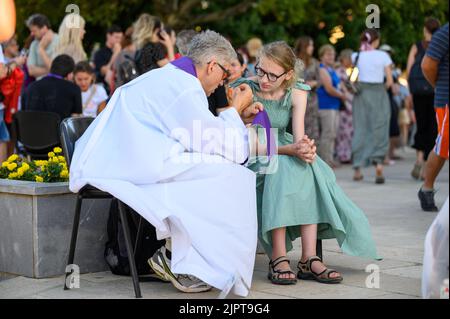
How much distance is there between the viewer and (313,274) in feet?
21.0

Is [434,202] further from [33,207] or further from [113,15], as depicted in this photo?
[113,15]

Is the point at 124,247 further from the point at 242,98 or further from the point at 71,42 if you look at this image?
the point at 71,42

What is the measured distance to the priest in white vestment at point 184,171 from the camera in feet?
18.7

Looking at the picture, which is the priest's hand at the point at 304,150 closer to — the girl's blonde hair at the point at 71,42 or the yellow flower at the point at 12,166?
the yellow flower at the point at 12,166

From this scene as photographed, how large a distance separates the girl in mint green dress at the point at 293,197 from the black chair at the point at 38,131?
12.4 feet

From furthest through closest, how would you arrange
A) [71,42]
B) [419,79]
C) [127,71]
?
[71,42]
[419,79]
[127,71]

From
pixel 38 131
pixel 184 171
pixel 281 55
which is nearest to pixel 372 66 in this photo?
pixel 38 131

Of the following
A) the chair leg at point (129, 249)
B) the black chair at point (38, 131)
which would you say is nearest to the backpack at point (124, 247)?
the chair leg at point (129, 249)

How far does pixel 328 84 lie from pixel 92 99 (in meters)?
4.16

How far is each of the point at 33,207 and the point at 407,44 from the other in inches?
802

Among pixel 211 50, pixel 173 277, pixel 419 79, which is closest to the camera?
pixel 211 50

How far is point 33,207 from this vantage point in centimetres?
646

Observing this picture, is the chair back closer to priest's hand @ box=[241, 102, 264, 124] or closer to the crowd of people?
the crowd of people

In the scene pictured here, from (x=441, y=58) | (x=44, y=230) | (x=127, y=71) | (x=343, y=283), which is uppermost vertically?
(x=441, y=58)
